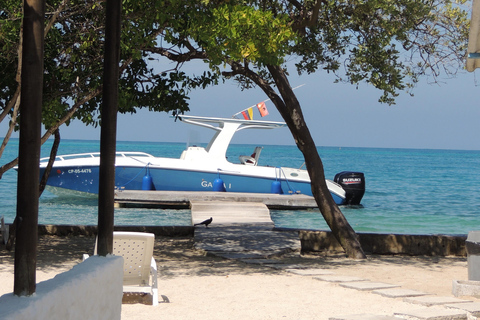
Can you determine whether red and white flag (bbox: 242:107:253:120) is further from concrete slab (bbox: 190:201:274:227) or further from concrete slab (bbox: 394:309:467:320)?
concrete slab (bbox: 394:309:467:320)

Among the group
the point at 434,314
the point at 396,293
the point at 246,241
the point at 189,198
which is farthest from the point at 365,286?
the point at 189,198

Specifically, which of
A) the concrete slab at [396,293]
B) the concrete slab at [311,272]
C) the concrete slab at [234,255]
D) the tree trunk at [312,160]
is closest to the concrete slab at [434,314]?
the concrete slab at [396,293]

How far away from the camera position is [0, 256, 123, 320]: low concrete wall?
2.42m

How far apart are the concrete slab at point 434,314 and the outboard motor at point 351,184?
1905cm

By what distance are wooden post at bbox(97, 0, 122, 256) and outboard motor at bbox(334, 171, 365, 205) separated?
2078 cm

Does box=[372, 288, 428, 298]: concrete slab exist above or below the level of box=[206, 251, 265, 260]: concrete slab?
below

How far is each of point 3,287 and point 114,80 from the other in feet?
11.9

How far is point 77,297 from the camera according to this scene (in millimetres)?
2967

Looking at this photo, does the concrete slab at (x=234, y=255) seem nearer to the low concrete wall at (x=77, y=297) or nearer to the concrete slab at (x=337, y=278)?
the concrete slab at (x=337, y=278)

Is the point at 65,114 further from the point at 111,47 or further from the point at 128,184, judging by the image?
the point at 128,184

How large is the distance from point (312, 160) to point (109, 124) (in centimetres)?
636

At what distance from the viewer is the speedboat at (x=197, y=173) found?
21359 millimetres

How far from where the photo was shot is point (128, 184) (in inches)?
850

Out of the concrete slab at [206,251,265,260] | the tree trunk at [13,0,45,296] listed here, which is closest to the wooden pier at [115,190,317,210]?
the concrete slab at [206,251,265,260]
